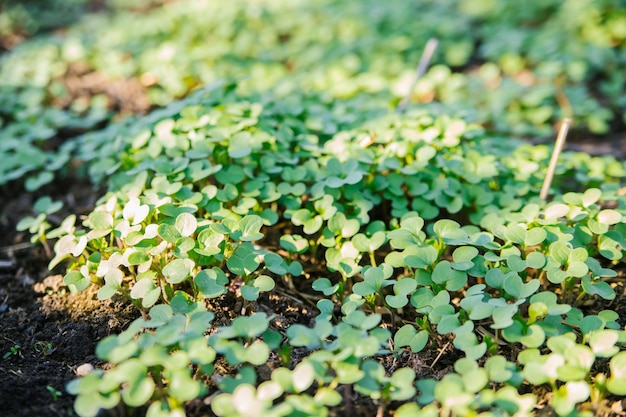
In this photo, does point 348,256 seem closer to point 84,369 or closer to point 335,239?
point 335,239

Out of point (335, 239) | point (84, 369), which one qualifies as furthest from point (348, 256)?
point (84, 369)

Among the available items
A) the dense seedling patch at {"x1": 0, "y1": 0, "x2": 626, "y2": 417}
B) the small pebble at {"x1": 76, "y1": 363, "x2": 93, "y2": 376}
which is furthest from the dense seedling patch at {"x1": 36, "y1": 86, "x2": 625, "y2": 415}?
the small pebble at {"x1": 76, "y1": 363, "x2": 93, "y2": 376}

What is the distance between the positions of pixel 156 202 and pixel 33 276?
659 mm

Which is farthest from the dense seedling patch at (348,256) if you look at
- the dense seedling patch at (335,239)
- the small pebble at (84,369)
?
the small pebble at (84,369)

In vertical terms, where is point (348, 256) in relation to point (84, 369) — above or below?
below

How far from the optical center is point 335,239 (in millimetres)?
1808

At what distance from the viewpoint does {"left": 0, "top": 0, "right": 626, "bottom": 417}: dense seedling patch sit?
125 centimetres

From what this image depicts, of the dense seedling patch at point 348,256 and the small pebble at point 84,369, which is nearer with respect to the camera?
the dense seedling patch at point 348,256

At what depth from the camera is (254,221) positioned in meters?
1.65

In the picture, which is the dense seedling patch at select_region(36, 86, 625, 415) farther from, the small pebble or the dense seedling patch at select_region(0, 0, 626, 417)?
the small pebble

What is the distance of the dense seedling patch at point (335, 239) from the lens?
4.09 ft

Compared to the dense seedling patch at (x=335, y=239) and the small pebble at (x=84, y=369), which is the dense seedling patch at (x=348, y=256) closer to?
the dense seedling patch at (x=335, y=239)

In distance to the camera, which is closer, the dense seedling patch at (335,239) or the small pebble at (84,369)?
the dense seedling patch at (335,239)

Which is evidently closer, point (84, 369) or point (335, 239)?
point (84, 369)
